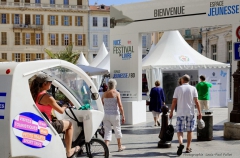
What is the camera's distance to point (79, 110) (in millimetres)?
7664

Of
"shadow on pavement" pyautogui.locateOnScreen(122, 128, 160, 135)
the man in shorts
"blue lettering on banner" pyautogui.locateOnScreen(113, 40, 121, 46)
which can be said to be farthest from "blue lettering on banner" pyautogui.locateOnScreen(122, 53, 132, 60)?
"shadow on pavement" pyautogui.locateOnScreen(122, 128, 160, 135)

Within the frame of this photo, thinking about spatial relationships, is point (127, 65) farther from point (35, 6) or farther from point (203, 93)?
point (35, 6)

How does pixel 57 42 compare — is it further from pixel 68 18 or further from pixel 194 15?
pixel 194 15

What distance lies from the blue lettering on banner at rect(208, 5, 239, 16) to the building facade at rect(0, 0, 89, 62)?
182ft

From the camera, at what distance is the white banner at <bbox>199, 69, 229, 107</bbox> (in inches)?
887

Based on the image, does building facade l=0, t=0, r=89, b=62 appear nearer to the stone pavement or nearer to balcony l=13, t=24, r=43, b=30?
balcony l=13, t=24, r=43, b=30

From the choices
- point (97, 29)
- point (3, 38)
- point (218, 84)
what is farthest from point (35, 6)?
point (218, 84)

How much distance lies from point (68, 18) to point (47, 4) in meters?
3.79

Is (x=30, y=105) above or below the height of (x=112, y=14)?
below

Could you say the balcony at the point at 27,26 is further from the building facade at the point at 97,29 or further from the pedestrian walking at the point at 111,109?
the pedestrian walking at the point at 111,109

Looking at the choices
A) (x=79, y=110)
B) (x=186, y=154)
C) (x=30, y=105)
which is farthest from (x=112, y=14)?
(x=30, y=105)

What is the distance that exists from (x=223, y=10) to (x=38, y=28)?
5678 centimetres

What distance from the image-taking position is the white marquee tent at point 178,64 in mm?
22125

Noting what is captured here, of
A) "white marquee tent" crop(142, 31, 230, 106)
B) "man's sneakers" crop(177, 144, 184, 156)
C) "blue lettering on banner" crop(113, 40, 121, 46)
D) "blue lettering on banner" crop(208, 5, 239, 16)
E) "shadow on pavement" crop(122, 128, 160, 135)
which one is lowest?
"shadow on pavement" crop(122, 128, 160, 135)
